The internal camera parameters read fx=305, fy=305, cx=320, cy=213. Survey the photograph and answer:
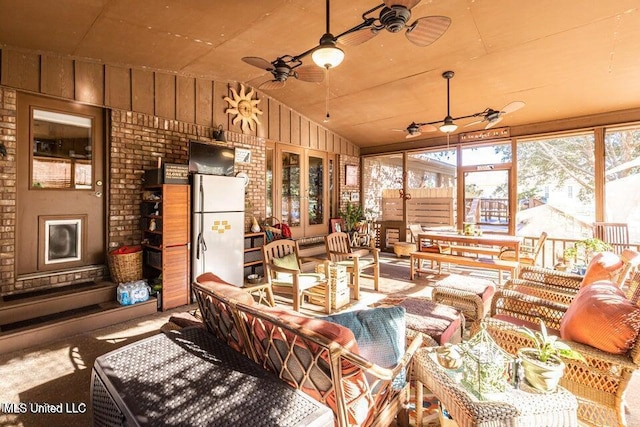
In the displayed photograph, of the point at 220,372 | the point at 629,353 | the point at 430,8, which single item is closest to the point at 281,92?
the point at 430,8

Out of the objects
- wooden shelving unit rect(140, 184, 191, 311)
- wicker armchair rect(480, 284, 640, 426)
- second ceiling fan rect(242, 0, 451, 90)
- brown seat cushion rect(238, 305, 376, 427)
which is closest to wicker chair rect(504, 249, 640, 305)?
wicker armchair rect(480, 284, 640, 426)

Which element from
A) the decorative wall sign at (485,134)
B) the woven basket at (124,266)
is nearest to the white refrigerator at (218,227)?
the woven basket at (124,266)

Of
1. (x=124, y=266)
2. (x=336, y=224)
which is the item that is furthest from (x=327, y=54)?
(x=336, y=224)

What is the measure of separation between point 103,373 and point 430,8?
4381 millimetres

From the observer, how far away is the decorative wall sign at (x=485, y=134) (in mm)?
6457

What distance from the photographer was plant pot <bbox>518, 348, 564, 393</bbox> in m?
1.41

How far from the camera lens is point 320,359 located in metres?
1.31

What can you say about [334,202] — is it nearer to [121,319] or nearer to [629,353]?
[121,319]

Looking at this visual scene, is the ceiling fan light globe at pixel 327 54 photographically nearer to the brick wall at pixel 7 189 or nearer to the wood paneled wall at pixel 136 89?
the wood paneled wall at pixel 136 89

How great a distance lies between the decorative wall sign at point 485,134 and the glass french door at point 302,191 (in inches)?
132

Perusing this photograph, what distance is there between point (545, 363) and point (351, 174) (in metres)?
7.38

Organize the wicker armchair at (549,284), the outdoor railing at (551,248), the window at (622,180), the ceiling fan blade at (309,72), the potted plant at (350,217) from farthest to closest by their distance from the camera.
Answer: the potted plant at (350,217) < the outdoor railing at (551,248) < the window at (622,180) < the ceiling fan blade at (309,72) < the wicker armchair at (549,284)

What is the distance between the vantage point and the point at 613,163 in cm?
555

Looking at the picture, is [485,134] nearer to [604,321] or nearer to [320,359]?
[604,321]
